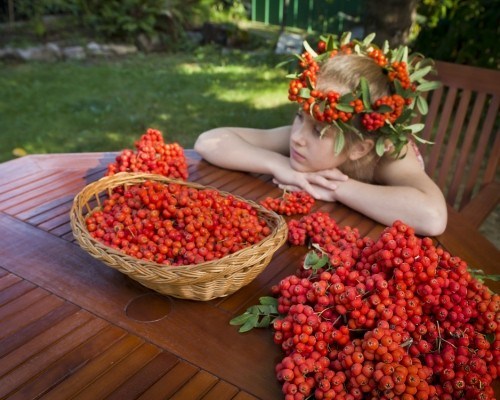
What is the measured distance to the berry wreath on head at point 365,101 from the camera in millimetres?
1829

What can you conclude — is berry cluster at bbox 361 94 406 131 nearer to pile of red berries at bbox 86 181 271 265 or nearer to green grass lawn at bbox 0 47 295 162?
pile of red berries at bbox 86 181 271 265

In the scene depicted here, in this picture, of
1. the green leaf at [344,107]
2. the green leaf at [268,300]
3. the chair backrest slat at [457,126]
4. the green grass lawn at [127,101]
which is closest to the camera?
the green leaf at [268,300]

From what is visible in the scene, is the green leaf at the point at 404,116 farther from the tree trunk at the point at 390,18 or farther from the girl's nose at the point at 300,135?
the tree trunk at the point at 390,18

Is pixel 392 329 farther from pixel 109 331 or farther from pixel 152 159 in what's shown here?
pixel 152 159

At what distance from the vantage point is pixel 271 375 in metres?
1.18

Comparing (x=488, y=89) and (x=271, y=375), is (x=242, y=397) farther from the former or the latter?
(x=488, y=89)

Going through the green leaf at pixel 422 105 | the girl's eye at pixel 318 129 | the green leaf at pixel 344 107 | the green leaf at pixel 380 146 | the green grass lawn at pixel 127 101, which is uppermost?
the green leaf at pixel 344 107

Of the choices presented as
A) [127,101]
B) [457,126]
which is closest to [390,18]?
[457,126]

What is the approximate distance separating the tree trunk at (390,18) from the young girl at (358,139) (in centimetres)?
167

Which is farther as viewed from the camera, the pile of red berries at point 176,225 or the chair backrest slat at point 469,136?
the chair backrest slat at point 469,136

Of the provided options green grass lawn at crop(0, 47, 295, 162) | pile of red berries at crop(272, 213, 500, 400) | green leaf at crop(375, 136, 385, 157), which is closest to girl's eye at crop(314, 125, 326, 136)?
green leaf at crop(375, 136, 385, 157)

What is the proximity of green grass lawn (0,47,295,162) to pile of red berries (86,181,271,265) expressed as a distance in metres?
3.32

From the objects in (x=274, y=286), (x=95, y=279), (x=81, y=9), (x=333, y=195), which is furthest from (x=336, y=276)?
(x=81, y=9)

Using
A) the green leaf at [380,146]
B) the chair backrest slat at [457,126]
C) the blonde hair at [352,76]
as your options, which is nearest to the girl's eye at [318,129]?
the blonde hair at [352,76]
